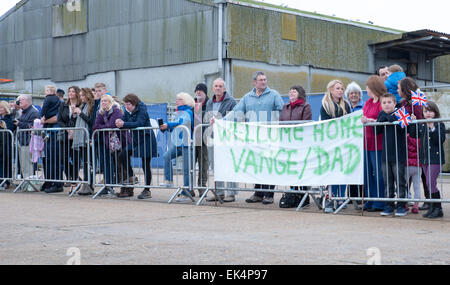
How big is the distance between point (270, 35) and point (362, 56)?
663 cm

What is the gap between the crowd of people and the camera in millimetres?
8289

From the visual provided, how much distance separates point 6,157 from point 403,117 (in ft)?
29.6

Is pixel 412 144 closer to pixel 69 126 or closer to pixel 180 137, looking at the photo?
pixel 180 137

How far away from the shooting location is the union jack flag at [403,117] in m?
8.11

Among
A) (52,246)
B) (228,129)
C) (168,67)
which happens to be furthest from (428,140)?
(168,67)

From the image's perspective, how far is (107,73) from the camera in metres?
32.2

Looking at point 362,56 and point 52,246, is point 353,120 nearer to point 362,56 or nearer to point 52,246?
point 52,246

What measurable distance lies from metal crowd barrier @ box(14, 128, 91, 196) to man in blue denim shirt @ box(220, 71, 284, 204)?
3.26 m

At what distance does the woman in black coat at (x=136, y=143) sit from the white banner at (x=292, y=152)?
5.05 ft

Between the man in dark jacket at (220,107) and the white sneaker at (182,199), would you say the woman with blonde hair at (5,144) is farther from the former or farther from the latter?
the man in dark jacket at (220,107)

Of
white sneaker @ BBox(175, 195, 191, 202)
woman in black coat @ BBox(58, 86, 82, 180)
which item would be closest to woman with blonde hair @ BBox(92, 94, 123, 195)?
woman in black coat @ BBox(58, 86, 82, 180)

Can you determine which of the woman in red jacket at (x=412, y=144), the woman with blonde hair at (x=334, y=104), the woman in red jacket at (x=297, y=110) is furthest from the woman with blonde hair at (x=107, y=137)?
the woman in red jacket at (x=412, y=144)

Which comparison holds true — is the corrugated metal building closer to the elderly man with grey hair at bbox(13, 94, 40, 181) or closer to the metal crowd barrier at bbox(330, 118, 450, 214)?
the elderly man with grey hair at bbox(13, 94, 40, 181)

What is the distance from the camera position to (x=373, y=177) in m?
8.82
